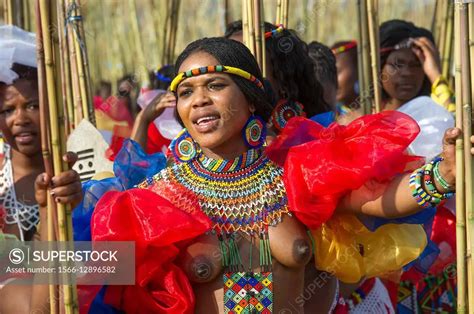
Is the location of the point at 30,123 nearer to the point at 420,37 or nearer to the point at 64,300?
the point at 64,300

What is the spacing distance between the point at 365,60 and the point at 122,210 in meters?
1.58

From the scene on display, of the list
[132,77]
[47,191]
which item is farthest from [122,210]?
[132,77]

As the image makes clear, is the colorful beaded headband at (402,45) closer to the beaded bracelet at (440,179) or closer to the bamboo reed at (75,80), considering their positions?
the bamboo reed at (75,80)

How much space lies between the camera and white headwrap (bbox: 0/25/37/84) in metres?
2.85

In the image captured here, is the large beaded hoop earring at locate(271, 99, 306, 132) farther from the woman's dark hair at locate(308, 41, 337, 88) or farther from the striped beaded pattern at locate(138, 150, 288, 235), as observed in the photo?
the woman's dark hair at locate(308, 41, 337, 88)

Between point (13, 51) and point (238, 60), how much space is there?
2.74 ft

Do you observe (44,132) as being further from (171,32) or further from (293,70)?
(171,32)

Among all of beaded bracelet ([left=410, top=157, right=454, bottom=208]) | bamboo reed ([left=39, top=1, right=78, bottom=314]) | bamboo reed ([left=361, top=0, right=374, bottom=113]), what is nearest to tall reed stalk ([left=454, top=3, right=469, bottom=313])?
beaded bracelet ([left=410, top=157, right=454, bottom=208])

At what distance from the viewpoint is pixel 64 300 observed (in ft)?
6.59

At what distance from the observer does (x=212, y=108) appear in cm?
229

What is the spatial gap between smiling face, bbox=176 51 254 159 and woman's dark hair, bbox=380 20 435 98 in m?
1.89

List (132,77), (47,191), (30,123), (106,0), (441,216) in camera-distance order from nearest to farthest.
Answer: (47,191)
(30,123)
(441,216)
(132,77)
(106,0)

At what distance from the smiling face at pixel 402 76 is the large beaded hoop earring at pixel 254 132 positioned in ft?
5.57

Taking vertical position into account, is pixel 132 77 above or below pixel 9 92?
above
